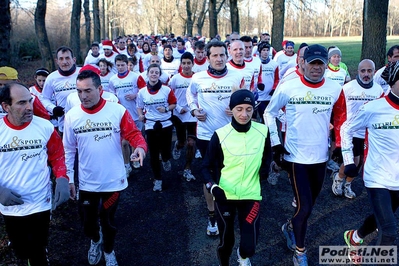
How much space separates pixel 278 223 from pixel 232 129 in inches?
88.6

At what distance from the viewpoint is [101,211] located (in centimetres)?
434

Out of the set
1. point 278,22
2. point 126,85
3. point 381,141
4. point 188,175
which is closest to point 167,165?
point 188,175

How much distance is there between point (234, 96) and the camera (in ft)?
13.1


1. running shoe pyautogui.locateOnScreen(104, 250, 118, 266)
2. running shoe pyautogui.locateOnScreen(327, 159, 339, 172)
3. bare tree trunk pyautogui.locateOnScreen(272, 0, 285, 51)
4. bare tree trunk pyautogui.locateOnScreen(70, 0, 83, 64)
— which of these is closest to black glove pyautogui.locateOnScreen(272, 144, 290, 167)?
running shoe pyautogui.locateOnScreen(104, 250, 118, 266)

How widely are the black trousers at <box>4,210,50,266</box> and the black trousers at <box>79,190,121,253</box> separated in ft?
2.11

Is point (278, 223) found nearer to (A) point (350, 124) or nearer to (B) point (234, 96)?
(A) point (350, 124)

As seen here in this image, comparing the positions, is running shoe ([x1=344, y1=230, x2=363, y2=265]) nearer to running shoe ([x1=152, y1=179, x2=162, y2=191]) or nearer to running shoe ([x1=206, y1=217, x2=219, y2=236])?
running shoe ([x1=206, y1=217, x2=219, y2=236])

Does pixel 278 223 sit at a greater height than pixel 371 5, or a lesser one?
lesser

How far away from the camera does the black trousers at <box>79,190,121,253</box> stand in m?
4.34

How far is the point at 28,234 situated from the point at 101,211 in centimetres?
85

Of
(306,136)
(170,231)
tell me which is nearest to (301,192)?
(306,136)

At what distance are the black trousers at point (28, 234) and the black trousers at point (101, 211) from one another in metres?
0.64

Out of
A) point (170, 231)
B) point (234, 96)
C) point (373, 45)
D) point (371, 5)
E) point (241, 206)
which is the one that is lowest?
point (170, 231)

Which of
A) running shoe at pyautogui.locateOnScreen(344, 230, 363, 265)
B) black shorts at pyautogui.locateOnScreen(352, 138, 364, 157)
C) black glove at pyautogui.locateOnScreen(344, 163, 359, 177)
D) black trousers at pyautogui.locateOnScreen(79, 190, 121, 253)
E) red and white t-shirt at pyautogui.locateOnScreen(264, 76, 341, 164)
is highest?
red and white t-shirt at pyautogui.locateOnScreen(264, 76, 341, 164)
